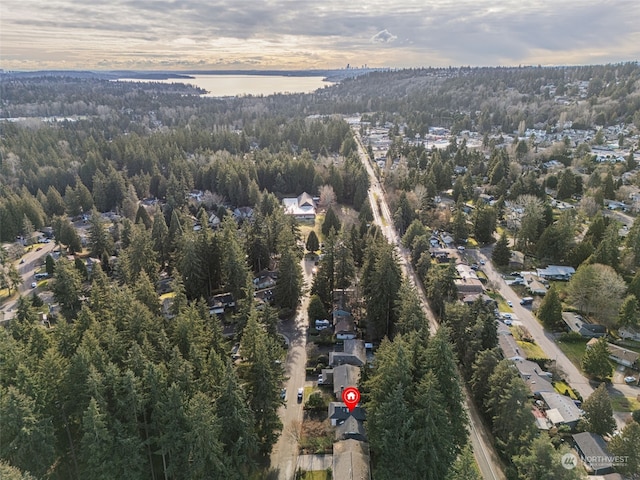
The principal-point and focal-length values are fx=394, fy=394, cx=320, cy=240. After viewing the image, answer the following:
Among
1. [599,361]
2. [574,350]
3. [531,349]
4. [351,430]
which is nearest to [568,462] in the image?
[351,430]

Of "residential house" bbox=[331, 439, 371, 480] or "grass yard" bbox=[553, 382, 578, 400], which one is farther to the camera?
"grass yard" bbox=[553, 382, 578, 400]

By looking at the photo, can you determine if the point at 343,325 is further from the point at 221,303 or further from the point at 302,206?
the point at 302,206

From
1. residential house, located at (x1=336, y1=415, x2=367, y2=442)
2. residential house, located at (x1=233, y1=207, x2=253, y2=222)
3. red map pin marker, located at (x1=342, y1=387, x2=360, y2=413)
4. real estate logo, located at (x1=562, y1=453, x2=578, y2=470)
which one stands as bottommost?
residential house, located at (x1=233, y1=207, x2=253, y2=222)

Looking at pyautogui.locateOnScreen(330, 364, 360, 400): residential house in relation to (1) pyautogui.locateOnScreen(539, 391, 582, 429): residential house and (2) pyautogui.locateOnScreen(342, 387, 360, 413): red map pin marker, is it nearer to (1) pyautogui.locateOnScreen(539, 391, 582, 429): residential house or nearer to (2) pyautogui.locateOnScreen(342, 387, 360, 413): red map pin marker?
(2) pyautogui.locateOnScreen(342, 387, 360, 413): red map pin marker

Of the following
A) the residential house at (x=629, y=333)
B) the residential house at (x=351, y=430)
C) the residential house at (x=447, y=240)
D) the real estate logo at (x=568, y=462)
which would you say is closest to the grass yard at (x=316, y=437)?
the residential house at (x=351, y=430)

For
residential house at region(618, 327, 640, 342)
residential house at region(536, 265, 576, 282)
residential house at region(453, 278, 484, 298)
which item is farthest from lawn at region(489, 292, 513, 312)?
residential house at region(618, 327, 640, 342)

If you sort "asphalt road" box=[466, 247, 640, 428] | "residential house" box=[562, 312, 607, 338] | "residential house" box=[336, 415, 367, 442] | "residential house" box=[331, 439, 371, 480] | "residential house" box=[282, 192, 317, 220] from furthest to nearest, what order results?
"residential house" box=[282, 192, 317, 220]
"residential house" box=[562, 312, 607, 338]
"asphalt road" box=[466, 247, 640, 428]
"residential house" box=[336, 415, 367, 442]
"residential house" box=[331, 439, 371, 480]

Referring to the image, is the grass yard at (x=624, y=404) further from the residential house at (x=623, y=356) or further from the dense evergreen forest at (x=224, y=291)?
the dense evergreen forest at (x=224, y=291)

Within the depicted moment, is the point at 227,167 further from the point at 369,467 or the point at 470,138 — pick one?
the point at 470,138
